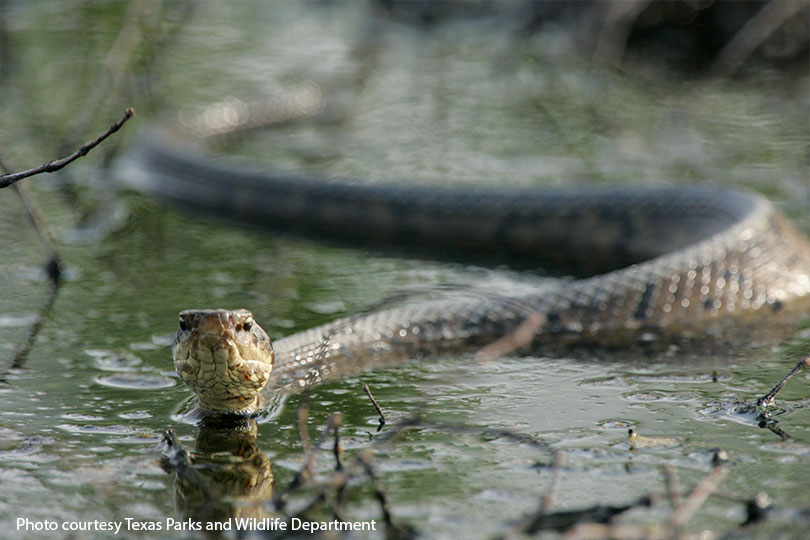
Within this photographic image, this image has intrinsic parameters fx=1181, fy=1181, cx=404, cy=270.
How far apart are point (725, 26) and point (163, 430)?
8303mm

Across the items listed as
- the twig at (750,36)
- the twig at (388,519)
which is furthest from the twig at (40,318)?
the twig at (750,36)

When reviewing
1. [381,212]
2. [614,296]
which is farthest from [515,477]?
[381,212]

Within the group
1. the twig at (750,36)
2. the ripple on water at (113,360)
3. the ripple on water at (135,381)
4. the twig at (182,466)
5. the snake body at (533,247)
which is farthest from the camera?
the twig at (750,36)

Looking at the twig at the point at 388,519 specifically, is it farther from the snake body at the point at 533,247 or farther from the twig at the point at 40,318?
the twig at the point at 40,318

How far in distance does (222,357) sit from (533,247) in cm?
315

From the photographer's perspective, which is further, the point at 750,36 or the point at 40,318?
the point at 750,36

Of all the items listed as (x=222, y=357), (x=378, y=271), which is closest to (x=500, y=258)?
(x=378, y=271)

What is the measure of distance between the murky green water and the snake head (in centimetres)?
15

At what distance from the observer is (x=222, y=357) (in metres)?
3.60

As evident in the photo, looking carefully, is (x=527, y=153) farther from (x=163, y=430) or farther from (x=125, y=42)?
(x=163, y=430)

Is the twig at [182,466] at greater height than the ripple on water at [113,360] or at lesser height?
lesser

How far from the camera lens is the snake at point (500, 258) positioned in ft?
12.6

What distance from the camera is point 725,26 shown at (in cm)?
1056

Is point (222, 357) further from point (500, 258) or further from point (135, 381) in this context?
point (500, 258)
